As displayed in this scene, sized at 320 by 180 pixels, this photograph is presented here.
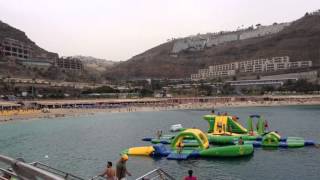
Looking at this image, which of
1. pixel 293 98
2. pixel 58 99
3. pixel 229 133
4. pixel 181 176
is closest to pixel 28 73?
pixel 58 99

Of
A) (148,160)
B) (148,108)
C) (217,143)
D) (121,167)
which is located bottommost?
(148,160)

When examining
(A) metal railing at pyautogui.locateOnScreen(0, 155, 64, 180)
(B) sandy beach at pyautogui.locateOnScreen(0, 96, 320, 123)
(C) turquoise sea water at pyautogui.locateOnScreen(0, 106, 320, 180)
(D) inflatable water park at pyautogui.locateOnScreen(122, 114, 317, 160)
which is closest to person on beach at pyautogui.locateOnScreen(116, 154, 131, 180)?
(A) metal railing at pyautogui.locateOnScreen(0, 155, 64, 180)

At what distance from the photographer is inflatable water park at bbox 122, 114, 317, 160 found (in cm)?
4300

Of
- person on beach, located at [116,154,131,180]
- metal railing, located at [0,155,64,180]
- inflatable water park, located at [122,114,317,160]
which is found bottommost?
inflatable water park, located at [122,114,317,160]

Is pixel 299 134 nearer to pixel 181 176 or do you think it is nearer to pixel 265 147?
pixel 265 147

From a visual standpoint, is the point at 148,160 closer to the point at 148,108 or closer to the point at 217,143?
the point at 217,143

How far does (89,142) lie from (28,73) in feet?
480

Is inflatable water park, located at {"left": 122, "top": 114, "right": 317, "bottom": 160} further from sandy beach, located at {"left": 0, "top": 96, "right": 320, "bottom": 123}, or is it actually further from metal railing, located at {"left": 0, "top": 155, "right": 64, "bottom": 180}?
sandy beach, located at {"left": 0, "top": 96, "right": 320, "bottom": 123}

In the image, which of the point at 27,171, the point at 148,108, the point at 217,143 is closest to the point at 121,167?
the point at 27,171

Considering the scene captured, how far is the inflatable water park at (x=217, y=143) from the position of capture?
141 feet

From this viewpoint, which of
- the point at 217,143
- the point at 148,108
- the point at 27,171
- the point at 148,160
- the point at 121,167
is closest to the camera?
the point at 27,171

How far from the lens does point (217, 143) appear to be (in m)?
51.9

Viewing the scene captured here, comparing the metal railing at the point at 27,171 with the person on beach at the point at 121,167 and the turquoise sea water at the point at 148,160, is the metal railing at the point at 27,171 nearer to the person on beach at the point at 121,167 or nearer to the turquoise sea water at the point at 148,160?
the person on beach at the point at 121,167

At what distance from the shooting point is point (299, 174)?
3475 centimetres
